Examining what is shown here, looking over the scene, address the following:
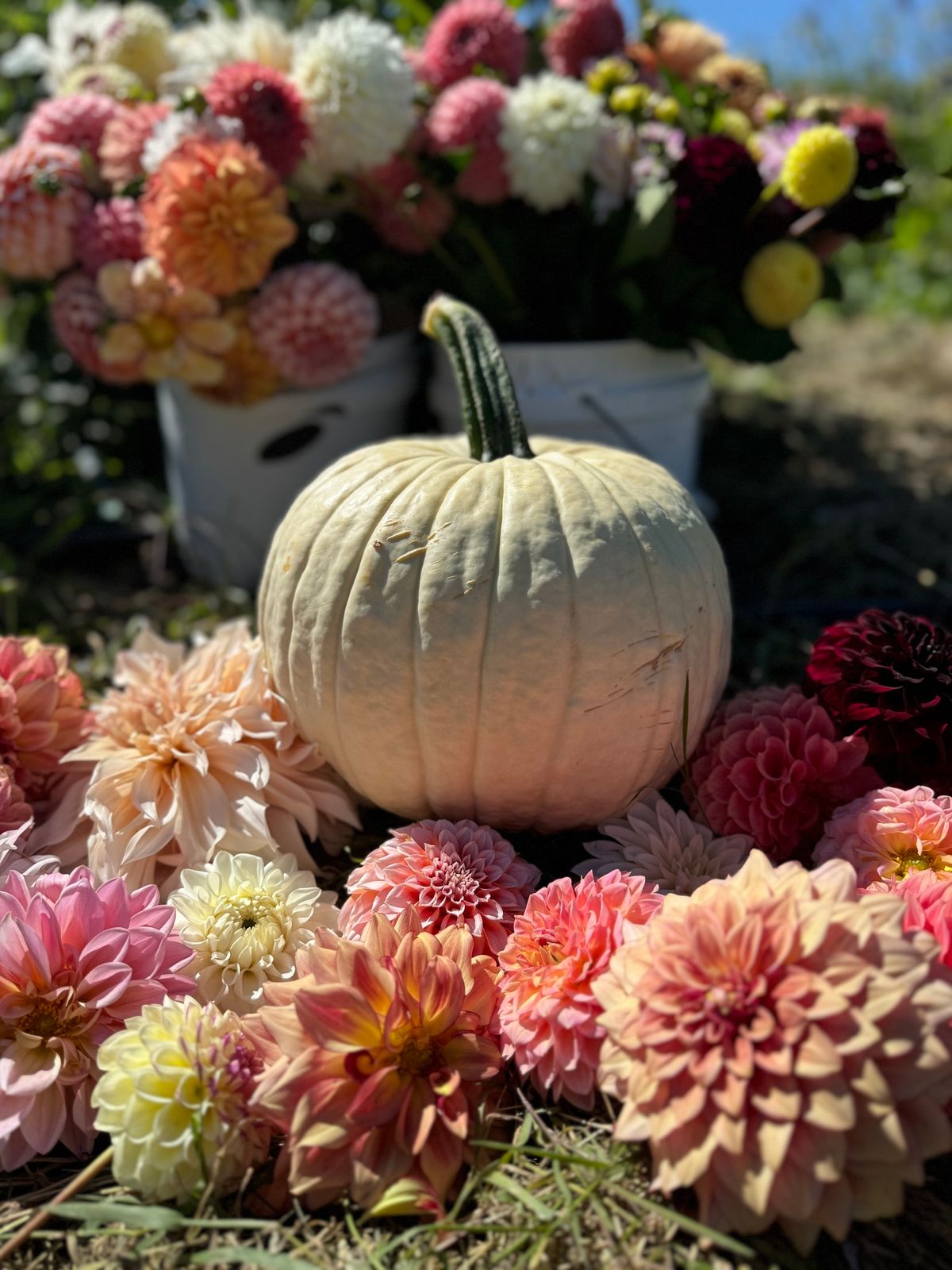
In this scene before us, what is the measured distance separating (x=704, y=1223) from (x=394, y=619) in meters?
0.75

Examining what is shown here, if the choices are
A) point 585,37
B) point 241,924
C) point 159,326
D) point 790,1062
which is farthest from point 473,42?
point 790,1062

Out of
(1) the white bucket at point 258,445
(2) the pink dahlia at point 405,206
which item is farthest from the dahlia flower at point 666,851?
(2) the pink dahlia at point 405,206

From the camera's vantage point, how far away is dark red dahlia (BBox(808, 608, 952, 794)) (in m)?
1.46

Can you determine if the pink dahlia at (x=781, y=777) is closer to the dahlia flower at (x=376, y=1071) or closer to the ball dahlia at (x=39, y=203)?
the dahlia flower at (x=376, y=1071)

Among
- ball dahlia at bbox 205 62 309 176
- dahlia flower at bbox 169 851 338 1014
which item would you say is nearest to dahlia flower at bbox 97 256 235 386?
ball dahlia at bbox 205 62 309 176

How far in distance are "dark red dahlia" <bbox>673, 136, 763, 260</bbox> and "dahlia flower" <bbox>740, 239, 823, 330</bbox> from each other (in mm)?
80

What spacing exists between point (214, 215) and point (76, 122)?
54 centimetres

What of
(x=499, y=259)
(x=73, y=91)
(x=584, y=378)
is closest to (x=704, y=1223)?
(x=584, y=378)

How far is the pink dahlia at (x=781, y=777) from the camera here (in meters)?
1.44

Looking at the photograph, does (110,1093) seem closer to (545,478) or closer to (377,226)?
(545,478)

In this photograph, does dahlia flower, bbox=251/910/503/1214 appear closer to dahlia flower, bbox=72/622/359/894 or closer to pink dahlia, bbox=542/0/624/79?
dahlia flower, bbox=72/622/359/894

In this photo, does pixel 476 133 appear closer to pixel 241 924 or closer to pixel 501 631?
pixel 501 631

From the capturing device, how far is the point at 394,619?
139 centimetres

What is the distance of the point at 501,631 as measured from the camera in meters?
1.36
